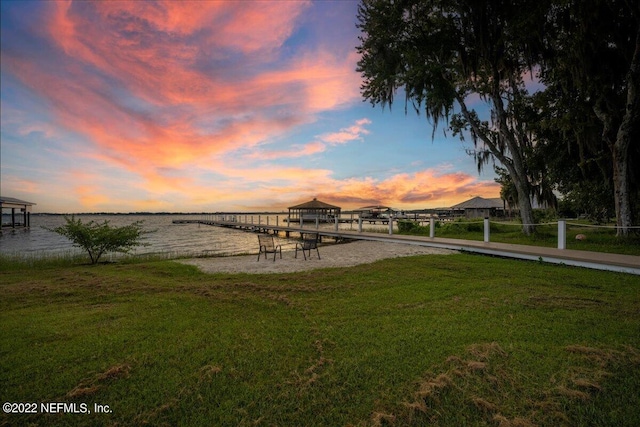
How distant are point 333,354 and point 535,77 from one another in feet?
68.1

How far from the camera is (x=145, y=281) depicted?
25.1ft

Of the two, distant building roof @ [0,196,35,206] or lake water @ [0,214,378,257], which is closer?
lake water @ [0,214,378,257]

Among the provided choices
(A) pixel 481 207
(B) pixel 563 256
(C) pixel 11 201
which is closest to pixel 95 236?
(B) pixel 563 256

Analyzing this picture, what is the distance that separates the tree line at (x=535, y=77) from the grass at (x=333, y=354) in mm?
9553

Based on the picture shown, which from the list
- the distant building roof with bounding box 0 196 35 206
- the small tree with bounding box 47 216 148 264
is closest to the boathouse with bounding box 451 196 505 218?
the small tree with bounding box 47 216 148 264

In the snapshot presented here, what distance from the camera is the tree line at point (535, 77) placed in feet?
37.6

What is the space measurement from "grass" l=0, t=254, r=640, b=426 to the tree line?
955cm

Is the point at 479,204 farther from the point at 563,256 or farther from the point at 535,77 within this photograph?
the point at 563,256

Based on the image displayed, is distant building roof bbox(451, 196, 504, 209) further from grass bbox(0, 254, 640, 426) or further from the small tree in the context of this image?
the small tree

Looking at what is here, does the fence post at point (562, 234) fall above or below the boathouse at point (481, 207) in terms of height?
below

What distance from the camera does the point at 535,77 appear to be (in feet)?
56.4

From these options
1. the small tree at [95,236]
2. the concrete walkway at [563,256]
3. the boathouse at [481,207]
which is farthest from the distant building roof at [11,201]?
the boathouse at [481,207]

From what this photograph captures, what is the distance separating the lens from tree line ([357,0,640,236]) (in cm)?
1147

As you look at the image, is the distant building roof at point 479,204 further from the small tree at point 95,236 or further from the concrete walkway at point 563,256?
the small tree at point 95,236
